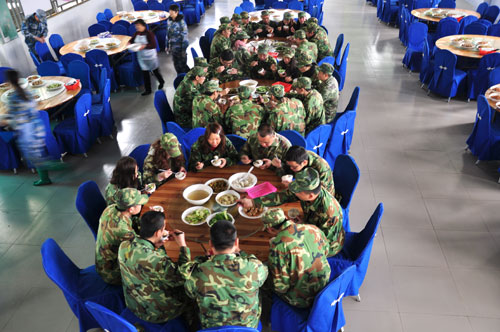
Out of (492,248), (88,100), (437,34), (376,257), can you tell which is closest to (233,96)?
(88,100)

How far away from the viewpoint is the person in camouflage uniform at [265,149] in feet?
14.2

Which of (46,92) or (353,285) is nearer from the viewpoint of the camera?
(353,285)

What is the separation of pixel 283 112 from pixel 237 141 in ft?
2.46

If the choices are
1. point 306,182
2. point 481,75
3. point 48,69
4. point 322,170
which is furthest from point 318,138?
point 48,69

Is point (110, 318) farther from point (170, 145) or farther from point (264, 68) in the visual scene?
point (264, 68)

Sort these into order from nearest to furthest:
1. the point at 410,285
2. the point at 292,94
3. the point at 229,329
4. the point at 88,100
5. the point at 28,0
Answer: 1. the point at 229,329
2. the point at 410,285
3. the point at 292,94
4. the point at 88,100
5. the point at 28,0

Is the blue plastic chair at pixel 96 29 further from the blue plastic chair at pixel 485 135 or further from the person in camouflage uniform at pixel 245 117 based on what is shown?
the blue plastic chair at pixel 485 135

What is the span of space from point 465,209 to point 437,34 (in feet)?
21.9

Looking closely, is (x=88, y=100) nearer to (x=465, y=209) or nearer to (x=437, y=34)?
(x=465, y=209)

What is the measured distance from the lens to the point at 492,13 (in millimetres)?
10750

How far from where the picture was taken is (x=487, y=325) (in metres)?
3.71

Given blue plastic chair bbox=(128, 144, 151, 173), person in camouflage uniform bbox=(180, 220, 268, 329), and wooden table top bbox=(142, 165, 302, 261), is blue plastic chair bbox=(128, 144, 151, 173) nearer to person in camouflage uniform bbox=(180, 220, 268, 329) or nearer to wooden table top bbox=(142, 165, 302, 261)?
wooden table top bbox=(142, 165, 302, 261)

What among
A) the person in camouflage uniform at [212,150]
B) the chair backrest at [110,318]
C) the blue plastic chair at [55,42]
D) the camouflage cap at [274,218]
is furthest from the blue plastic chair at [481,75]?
the blue plastic chair at [55,42]

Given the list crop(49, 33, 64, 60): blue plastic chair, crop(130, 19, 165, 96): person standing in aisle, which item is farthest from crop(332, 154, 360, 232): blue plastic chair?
crop(49, 33, 64, 60): blue plastic chair
